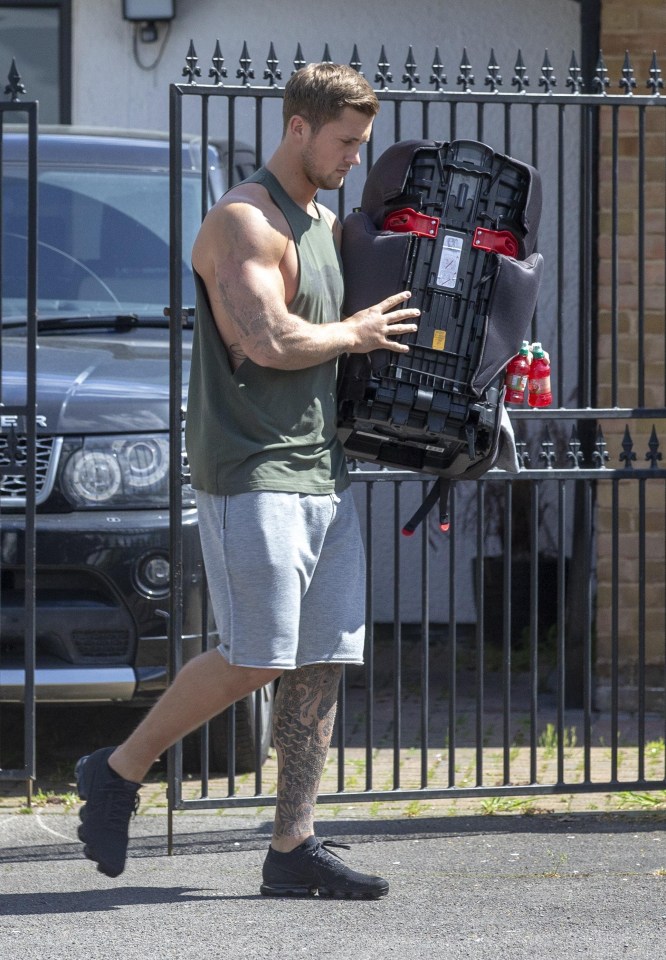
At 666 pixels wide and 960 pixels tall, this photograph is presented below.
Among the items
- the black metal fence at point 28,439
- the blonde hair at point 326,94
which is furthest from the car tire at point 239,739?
the blonde hair at point 326,94

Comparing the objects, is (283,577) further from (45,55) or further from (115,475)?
(45,55)

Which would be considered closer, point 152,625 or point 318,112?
point 318,112

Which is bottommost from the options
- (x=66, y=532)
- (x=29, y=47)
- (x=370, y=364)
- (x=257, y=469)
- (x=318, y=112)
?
(x=66, y=532)

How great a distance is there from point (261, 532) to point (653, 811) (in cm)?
194

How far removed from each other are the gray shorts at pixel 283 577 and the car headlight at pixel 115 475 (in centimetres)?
105

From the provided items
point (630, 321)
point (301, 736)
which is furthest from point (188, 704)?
point (630, 321)

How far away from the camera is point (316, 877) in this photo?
405 cm

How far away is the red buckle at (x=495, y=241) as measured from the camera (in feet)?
13.4

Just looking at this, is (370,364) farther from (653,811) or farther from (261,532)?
(653,811)

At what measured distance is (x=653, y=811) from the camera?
5008 mm

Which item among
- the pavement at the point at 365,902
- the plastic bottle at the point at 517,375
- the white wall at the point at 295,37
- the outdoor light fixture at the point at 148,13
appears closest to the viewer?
the pavement at the point at 365,902

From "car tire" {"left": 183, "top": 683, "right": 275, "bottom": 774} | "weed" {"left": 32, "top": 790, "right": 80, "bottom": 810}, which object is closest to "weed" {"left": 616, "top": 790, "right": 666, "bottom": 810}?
"car tire" {"left": 183, "top": 683, "right": 275, "bottom": 774}

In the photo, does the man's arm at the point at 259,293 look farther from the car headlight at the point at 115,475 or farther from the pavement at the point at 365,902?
the pavement at the point at 365,902

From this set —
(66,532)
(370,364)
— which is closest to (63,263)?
Result: (66,532)
